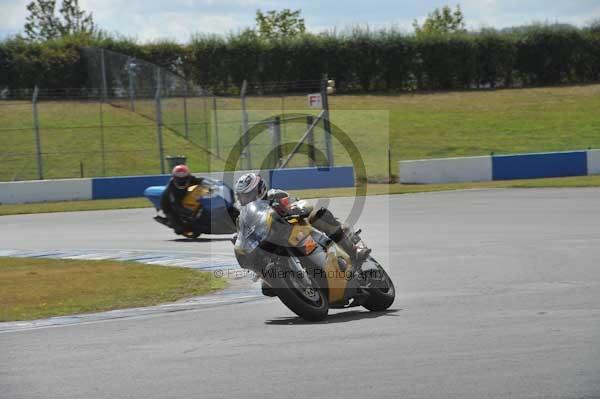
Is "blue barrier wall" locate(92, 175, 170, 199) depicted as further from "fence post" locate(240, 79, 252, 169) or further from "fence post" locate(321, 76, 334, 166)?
"fence post" locate(321, 76, 334, 166)

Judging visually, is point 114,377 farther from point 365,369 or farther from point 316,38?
point 316,38

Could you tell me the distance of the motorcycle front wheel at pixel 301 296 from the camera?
847 cm

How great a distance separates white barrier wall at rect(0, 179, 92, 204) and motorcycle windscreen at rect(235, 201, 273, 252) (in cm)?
1976

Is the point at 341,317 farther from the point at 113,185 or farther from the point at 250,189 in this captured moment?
the point at 113,185

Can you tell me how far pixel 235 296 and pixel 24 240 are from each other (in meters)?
8.02

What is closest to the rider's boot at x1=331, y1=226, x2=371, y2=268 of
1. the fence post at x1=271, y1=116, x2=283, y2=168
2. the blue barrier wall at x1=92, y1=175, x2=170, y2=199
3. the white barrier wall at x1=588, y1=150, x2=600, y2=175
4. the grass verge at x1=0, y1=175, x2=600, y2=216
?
the grass verge at x1=0, y1=175, x2=600, y2=216

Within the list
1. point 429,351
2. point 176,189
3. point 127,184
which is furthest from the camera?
point 127,184

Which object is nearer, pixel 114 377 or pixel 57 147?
pixel 114 377

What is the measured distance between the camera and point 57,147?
1352 inches

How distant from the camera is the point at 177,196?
17.5 m

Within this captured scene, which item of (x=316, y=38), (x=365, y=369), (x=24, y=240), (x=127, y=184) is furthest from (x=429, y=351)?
(x=316, y=38)

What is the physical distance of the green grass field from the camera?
108 ft

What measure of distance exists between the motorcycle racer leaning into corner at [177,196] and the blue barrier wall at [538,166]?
42.8 ft

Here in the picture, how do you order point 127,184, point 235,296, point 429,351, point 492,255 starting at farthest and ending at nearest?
point 127,184 < point 492,255 < point 235,296 < point 429,351
